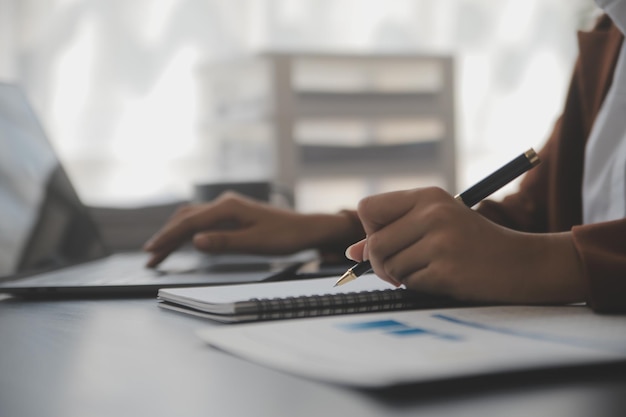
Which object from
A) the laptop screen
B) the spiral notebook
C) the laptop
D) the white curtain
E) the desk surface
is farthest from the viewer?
the white curtain

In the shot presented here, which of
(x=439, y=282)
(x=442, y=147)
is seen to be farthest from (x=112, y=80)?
(x=439, y=282)

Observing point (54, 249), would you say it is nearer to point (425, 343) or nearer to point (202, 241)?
point (202, 241)

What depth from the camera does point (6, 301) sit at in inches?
27.9

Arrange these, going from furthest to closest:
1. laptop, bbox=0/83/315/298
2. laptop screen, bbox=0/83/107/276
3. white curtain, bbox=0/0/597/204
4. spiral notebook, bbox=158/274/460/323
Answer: white curtain, bbox=0/0/597/204 < laptop screen, bbox=0/83/107/276 < laptop, bbox=0/83/315/298 < spiral notebook, bbox=158/274/460/323

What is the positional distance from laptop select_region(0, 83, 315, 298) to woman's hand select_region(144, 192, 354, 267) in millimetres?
21

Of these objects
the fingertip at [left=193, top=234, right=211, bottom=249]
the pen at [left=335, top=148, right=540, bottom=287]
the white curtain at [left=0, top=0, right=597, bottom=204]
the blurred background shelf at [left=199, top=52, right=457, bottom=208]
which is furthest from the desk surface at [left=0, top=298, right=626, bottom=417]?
the white curtain at [left=0, top=0, right=597, bottom=204]

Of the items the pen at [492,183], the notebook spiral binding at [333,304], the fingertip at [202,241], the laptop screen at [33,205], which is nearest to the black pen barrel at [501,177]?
the pen at [492,183]

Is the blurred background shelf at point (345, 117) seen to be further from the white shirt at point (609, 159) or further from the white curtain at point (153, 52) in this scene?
the white shirt at point (609, 159)

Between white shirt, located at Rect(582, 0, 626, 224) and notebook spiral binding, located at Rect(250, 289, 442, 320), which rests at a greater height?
white shirt, located at Rect(582, 0, 626, 224)

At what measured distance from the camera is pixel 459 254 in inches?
20.8

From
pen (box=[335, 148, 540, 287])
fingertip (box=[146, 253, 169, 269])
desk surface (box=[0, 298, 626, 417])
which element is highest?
pen (box=[335, 148, 540, 287])

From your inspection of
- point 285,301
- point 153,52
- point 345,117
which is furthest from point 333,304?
point 153,52

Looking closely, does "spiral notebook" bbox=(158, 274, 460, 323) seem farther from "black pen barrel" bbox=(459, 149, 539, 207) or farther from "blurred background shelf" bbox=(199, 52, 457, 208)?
"blurred background shelf" bbox=(199, 52, 457, 208)

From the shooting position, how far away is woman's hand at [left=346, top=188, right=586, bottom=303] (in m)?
0.53
